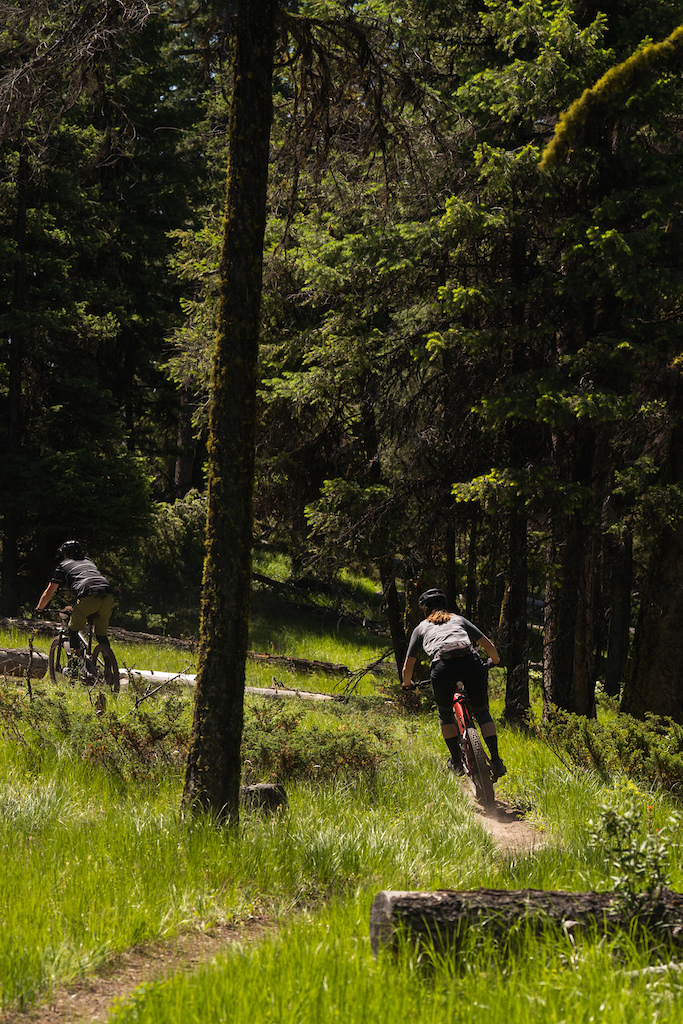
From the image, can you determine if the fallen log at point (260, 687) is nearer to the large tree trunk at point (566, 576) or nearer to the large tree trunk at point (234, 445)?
the large tree trunk at point (566, 576)

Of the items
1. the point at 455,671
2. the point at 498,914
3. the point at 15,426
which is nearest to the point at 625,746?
the point at 455,671

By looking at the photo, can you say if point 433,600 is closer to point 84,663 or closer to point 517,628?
point 517,628

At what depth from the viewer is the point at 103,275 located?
23078mm

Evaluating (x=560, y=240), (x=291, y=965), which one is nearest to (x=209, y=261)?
(x=560, y=240)

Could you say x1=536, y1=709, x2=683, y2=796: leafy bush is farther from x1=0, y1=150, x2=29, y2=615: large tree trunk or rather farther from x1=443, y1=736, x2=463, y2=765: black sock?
x1=0, y1=150, x2=29, y2=615: large tree trunk

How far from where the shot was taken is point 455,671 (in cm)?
748

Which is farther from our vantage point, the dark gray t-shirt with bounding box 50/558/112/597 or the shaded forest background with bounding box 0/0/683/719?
the dark gray t-shirt with bounding box 50/558/112/597

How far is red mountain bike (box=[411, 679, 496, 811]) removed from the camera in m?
7.21

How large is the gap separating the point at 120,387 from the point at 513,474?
1617 cm

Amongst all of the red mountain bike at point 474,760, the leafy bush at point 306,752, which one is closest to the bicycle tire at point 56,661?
the leafy bush at point 306,752

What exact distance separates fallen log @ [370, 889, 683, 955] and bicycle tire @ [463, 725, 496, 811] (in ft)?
10.8

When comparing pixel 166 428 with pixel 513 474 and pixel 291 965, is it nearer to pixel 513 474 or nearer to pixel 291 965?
pixel 513 474

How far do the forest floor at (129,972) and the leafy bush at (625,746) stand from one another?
166 inches

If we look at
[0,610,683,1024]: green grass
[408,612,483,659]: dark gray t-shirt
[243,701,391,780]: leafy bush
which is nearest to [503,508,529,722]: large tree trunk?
[0,610,683,1024]: green grass
